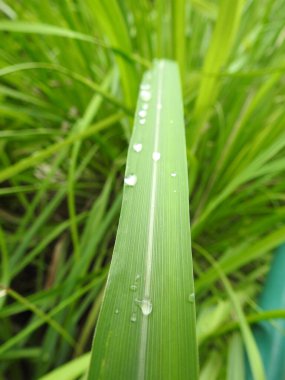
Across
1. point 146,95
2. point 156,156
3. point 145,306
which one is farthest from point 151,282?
point 146,95

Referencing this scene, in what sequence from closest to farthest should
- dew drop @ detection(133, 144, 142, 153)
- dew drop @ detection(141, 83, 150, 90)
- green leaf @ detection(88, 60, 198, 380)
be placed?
green leaf @ detection(88, 60, 198, 380) → dew drop @ detection(133, 144, 142, 153) → dew drop @ detection(141, 83, 150, 90)

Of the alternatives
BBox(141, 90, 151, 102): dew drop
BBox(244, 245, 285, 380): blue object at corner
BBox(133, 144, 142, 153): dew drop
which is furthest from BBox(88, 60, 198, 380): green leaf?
BBox(244, 245, 285, 380): blue object at corner

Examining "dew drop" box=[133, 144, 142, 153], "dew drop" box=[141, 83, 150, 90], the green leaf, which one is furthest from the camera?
"dew drop" box=[141, 83, 150, 90]

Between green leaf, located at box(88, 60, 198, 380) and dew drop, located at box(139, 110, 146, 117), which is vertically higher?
dew drop, located at box(139, 110, 146, 117)

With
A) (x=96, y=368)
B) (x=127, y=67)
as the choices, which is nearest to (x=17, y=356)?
(x=96, y=368)

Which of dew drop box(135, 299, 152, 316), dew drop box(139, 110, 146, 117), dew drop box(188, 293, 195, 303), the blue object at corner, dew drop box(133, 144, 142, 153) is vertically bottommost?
dew drop box(135, 299, 152, 316)

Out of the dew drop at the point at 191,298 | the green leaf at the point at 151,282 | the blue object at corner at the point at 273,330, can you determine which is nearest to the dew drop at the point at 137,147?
the green leaf at the point at 151,282

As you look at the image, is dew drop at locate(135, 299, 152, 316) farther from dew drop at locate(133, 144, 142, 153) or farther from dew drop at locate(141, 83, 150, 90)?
dew drop at locate(141, 83, 150, 90)

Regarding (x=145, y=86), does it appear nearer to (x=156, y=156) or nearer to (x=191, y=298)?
(x=156, y=156)

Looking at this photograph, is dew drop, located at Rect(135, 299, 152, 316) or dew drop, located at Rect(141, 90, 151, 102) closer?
dew drop, located at Rect(135, 299, 152, 316)

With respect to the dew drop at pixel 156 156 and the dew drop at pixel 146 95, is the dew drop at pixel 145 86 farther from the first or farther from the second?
the dew drop at pixel 156 156
